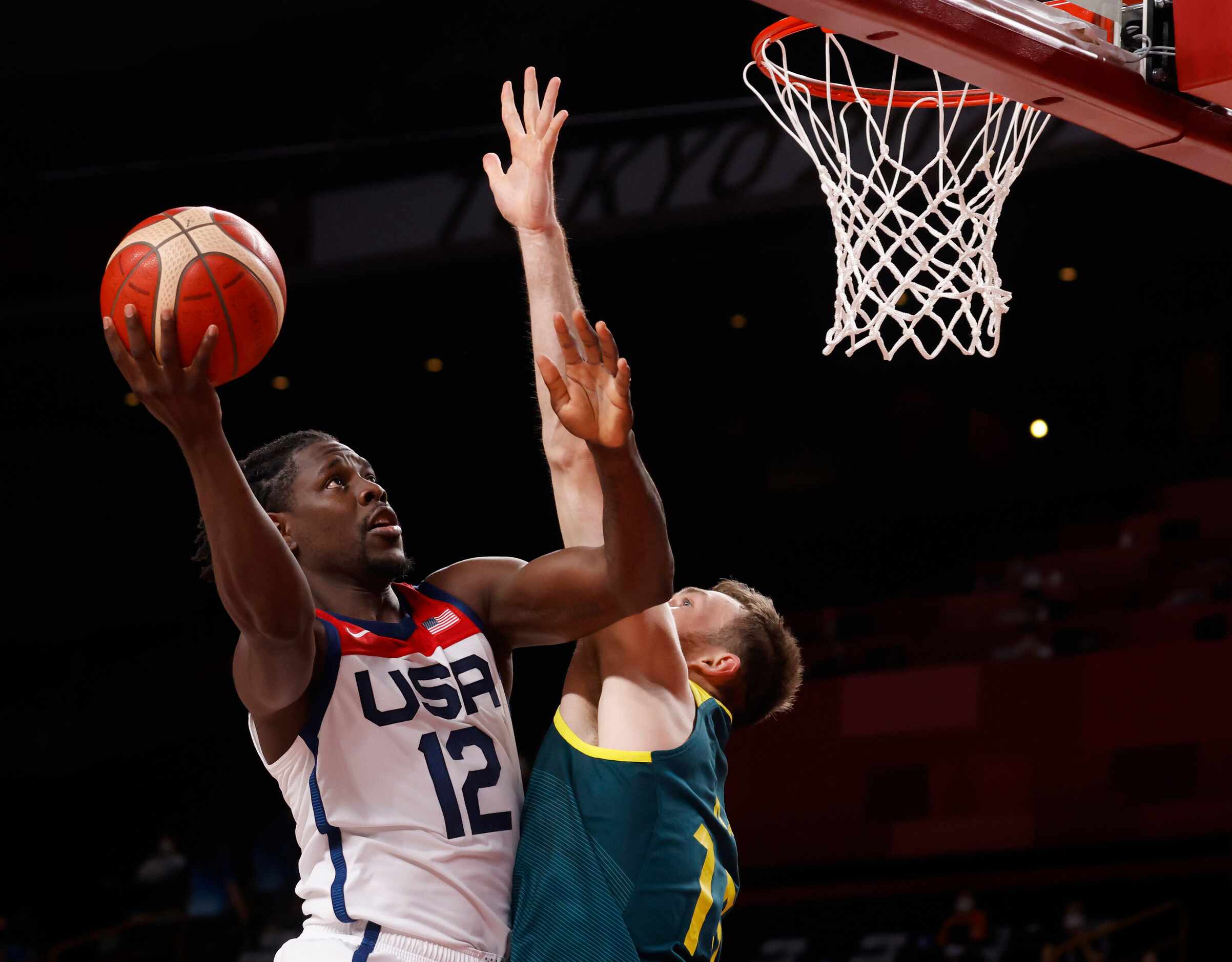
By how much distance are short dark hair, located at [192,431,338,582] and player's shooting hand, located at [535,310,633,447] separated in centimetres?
67

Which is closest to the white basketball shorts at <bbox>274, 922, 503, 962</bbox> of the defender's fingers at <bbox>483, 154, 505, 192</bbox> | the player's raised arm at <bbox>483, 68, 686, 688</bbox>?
the player's raised arm at <bbox>483, 68, 686, 688</bbox>

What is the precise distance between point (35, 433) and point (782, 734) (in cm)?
602

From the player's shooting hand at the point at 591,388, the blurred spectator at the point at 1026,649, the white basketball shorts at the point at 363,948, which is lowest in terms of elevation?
the blurred spectator at the point at 1026,649

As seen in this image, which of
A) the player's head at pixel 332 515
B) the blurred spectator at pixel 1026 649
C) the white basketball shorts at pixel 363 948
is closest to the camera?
the white basketball shorts at pixel 363 948

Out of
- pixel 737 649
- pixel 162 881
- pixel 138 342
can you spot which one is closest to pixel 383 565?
pixel 138 342

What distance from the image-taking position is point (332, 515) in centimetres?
281

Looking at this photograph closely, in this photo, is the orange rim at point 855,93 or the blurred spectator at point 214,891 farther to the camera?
the blurred spectator at point 214,891

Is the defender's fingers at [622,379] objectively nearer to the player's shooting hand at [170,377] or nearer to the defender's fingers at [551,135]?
the player's shooting hand at [170,377]

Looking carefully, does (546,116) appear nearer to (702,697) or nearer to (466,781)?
(702,697)

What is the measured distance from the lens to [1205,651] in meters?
8.27

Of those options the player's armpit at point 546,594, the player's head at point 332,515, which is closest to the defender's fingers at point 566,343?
the player's armpit at point 546,594

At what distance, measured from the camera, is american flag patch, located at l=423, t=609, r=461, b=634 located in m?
2.86

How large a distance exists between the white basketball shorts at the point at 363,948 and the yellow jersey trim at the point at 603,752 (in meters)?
0.44

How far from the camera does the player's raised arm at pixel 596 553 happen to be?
2.38 metres
